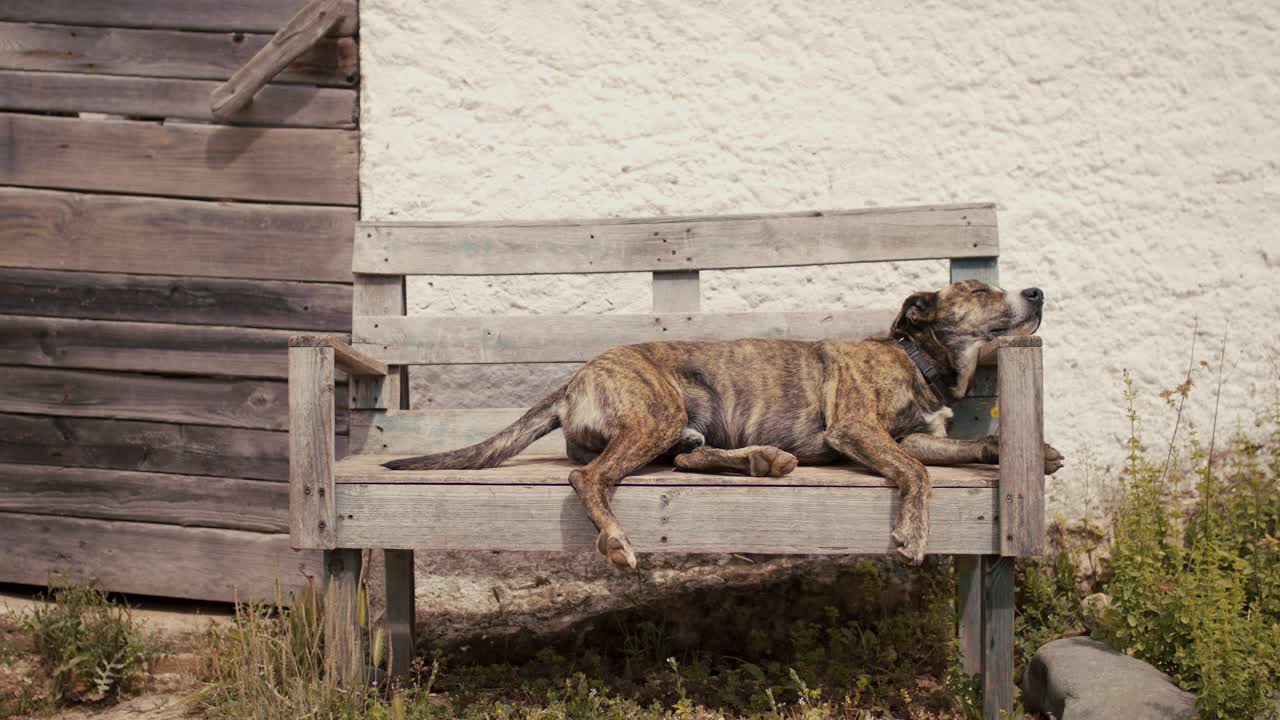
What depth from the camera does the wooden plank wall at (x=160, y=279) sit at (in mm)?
4402

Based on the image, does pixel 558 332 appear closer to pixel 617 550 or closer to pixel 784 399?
pixel 784 399

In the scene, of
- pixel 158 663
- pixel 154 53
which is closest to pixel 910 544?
pixel 158 663

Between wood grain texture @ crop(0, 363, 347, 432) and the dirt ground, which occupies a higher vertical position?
wood grain texture @ crop(0, 363, 347, 432)

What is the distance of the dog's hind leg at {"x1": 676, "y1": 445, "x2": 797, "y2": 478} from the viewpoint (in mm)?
3021

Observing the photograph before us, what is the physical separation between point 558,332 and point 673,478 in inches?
43.9

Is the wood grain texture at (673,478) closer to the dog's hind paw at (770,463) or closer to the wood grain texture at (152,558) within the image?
the dog's hind paw at (770,463)

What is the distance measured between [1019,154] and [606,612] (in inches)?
108

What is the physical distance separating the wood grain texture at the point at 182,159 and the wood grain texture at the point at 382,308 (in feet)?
2.08

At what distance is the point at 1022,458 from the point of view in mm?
2873

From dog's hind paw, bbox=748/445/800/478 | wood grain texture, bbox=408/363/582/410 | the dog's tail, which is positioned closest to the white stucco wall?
wood grain texture, bbox=408/363/582/410

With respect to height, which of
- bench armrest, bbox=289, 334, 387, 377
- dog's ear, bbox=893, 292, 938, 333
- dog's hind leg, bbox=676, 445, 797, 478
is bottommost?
dog's hind leg, bbox=676, 445, 797, 478

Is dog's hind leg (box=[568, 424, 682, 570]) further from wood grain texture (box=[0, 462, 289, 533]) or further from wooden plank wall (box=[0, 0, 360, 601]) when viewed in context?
wood grain texture (box=[0, 462, 289, 533])

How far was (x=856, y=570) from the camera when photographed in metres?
4.32

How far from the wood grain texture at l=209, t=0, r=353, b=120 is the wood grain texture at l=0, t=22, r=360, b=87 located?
0.12 metres
